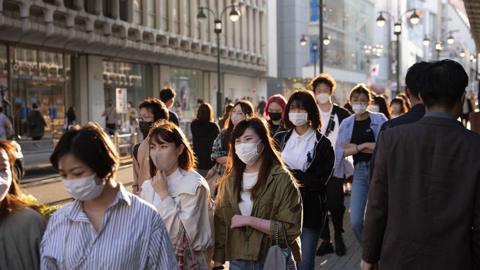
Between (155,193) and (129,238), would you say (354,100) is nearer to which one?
(155,193)

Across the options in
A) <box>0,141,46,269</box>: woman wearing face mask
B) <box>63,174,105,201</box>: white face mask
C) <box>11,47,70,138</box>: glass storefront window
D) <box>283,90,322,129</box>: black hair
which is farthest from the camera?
<box>11,47,70,138</box>: glass storefront window

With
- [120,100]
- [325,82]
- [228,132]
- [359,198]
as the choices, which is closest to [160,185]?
[359,198]

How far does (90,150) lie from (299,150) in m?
3.35

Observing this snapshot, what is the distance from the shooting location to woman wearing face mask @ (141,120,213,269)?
424 cm

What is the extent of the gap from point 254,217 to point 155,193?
2.21 feet

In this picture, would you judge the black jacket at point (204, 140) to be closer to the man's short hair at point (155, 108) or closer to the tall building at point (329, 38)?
the man's short hair at point (155, 108)

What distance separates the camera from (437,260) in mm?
3453

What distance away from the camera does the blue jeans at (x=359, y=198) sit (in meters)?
7.33

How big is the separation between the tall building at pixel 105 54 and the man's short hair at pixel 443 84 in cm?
2643

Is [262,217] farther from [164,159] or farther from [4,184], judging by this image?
[4,184]

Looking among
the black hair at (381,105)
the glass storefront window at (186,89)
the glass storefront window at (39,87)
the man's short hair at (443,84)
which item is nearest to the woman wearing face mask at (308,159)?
the man's short hair at (443,84)

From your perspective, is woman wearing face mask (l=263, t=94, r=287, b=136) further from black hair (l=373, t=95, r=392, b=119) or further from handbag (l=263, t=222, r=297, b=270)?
handbag (l=263, t=222, r=297, b=270)

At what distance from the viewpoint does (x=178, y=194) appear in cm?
432

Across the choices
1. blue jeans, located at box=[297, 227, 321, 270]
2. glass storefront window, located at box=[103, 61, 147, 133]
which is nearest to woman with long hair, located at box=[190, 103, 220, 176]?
blue jeans, located at box=[297, 227, 321, 270]
